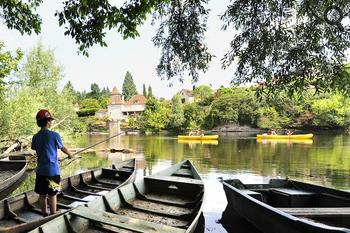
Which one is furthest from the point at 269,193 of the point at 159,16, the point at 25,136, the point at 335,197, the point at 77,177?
the point at 25,136

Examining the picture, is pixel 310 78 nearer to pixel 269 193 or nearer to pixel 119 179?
pixel 269 193

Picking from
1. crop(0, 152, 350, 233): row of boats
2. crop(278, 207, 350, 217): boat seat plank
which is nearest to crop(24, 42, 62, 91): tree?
crop(0, 152, 350, 233): row of boats

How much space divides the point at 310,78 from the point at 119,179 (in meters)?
6.25

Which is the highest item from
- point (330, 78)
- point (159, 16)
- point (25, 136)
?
point (159, 16)

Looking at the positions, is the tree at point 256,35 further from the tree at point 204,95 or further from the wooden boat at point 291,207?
the tree at point 204,95

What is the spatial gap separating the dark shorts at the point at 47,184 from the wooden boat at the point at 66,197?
15.9 inches

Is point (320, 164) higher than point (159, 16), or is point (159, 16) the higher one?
point (159, 16)

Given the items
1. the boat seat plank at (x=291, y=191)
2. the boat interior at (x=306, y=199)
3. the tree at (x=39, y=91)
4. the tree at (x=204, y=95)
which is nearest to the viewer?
the boat interior at (x=306, y=199)

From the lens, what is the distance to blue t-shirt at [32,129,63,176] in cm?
490

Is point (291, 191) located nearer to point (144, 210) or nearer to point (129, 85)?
point (144, 210)

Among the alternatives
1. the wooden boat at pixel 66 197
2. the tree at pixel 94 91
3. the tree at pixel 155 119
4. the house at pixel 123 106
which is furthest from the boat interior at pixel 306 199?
the tree at pixel 94 91

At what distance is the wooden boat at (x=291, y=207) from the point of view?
4.30 m

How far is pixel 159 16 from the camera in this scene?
248 inches

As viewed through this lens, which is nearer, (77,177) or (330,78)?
(330,78)
